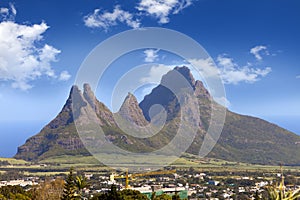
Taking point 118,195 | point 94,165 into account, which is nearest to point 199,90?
point 94,165

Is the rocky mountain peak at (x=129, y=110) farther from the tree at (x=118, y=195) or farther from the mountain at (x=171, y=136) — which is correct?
the mountain at (x=171, y=136)

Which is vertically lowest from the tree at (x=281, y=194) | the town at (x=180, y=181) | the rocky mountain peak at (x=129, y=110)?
the town at (x=180, y=181)

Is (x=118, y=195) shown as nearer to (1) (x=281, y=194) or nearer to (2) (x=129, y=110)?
(1) (x=281, y=194)

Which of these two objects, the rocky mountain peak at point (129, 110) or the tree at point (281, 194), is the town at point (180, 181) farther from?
the tree at point (281, 194)

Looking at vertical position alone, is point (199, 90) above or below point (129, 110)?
above

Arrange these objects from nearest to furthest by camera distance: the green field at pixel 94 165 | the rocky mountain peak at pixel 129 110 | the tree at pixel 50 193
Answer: the rocky mountain peak at pixel 129 110 → the tree at pixel 50 193 → the green field at pixel 94 165

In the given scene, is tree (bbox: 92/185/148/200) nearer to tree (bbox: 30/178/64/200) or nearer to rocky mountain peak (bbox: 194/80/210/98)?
tree (bbox: 30/178/64/200)

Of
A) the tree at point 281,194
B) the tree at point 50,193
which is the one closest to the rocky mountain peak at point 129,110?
the tree at point 50,193

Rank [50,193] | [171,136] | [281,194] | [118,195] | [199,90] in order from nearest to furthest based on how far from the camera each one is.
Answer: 1. [281,194]
2. [118,195]
3. [50,193]
4. [171,136]
5. [199,90]

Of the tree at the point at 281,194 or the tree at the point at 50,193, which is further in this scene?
the tree at the point at 50,193

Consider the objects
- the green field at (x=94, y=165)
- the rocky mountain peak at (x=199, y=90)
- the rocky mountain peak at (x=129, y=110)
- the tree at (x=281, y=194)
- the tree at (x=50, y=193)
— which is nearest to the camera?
the tree at (x=281, y=194)

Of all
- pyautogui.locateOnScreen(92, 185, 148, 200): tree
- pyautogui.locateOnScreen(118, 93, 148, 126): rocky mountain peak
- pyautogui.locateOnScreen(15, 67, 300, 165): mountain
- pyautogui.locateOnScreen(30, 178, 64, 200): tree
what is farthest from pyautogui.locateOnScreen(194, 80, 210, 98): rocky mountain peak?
pyautogui.locateOnScreen(92, 185, 148, 200): tree

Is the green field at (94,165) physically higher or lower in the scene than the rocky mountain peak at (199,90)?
lower

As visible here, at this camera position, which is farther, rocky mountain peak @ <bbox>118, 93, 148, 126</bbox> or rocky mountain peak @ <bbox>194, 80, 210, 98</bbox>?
rocky mountain peak @ <bbox>194, 80, 210, 98</bbox>
